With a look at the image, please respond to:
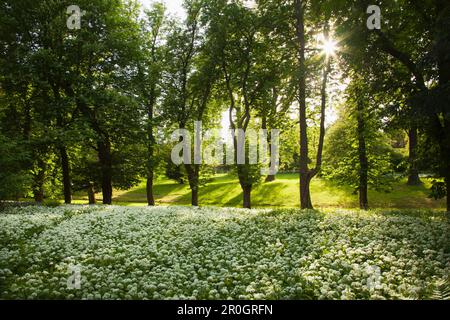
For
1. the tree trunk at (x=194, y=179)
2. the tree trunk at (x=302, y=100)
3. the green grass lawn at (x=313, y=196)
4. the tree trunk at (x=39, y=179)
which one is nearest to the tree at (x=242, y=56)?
the tree trunk at (x=302, y=100)

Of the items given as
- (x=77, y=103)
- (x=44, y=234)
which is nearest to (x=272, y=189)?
(x=77, y=103)

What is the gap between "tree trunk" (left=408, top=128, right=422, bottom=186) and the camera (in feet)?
58.7

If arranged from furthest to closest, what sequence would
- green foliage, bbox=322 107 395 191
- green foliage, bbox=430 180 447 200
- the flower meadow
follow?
green foliage, bbox=322 107 395 191, green foliage, bbox=430 180 447 200, the flower meadow

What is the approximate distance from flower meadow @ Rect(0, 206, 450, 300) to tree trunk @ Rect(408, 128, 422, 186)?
14.1ft

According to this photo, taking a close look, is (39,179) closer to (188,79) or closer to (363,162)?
(188,79)

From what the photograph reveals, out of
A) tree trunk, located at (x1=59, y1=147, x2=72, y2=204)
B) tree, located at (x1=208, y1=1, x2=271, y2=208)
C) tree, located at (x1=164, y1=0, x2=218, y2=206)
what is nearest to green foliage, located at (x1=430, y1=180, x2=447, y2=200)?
tree, located at (x1=208, y1=1, x2=271, y2=208)

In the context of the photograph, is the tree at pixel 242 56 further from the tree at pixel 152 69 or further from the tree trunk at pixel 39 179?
the tree trunk at pixel 39 179

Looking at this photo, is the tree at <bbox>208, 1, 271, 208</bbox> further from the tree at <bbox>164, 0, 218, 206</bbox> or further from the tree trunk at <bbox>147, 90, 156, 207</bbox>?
the tree trunk at <bbox>147, 90, 156, 207</bbox>

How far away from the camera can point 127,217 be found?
16781 millimetres

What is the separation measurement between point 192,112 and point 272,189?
21.5 m

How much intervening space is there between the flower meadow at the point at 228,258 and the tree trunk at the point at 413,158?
430 centimetres

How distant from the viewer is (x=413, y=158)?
59.3 feet
